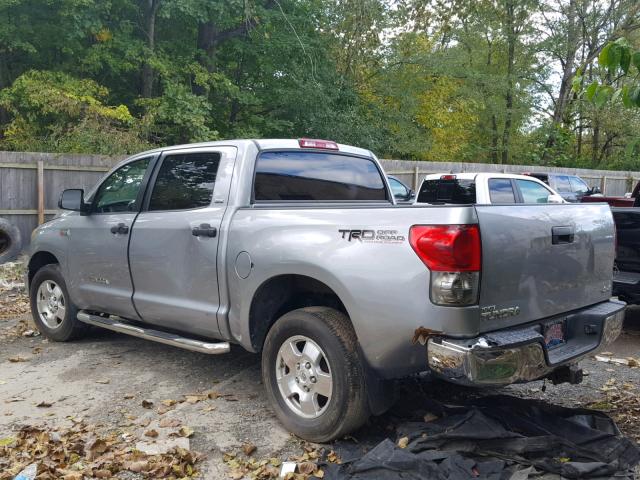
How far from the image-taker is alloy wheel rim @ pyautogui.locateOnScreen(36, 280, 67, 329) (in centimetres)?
625

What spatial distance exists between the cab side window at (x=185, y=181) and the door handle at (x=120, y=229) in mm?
286

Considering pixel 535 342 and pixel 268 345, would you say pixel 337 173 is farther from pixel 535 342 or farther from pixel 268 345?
pixel 535 342

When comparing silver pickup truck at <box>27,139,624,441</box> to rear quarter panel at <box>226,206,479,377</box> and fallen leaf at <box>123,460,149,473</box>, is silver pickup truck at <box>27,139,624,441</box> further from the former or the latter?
fallen leaf at <box>123,460,149,473</box>

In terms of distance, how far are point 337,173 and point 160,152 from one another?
1560 mm

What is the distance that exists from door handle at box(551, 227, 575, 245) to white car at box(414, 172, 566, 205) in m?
5.93

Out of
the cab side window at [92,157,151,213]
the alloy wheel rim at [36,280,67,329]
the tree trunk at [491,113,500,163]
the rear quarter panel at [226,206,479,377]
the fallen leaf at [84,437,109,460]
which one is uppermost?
the tree trunk at [491,113,500,163]

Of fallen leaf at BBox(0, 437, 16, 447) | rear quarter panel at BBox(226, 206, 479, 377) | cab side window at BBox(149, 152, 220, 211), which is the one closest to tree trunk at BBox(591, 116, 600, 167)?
cab side window at BBox(149, 152, 220, 211)

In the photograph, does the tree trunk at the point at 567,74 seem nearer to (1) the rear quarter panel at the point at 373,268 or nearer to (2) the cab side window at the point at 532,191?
(2) the cab side window at the point at 532,191

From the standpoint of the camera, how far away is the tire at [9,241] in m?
11.1

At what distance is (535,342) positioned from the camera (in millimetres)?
3354

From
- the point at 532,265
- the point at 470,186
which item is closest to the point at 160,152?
the point at 532,265

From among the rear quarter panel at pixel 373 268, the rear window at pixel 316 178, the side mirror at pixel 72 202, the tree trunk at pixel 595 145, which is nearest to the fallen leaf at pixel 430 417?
the rear quarter panel at pixel 373 268

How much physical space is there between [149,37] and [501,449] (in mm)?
15895

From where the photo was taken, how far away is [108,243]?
5.48 meters
